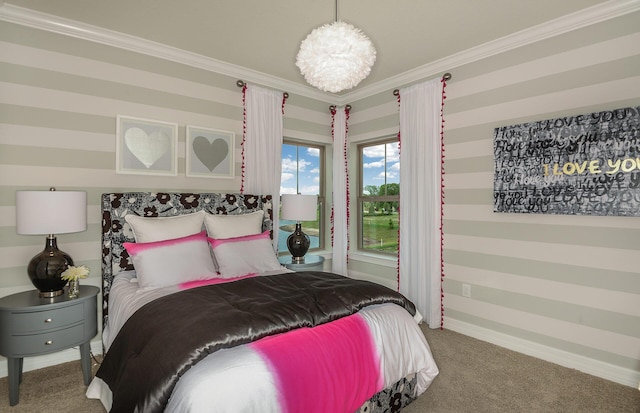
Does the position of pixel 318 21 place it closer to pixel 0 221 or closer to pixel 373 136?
pixel 373 136

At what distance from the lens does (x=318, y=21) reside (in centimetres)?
263

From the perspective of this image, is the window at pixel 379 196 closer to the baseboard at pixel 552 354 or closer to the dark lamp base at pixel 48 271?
the baseboard at pixel 552 354

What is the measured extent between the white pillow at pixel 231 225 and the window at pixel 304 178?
942 millimetres

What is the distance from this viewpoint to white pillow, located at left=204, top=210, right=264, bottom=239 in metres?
2.94

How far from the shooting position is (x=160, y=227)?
268 centimetres

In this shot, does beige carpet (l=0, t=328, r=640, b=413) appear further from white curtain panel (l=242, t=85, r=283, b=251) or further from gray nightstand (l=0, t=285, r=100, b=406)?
white curtain panel (l=242, t=85, r=283, b=251)

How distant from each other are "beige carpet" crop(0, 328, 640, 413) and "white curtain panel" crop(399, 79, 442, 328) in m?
0.83

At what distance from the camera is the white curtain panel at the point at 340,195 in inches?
172

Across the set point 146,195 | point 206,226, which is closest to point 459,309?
point 206,226

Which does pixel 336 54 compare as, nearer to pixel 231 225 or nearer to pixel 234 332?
pixel 234 332

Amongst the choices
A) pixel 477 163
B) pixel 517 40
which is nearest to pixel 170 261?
pixel 477 163

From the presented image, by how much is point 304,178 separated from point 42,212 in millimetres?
2862

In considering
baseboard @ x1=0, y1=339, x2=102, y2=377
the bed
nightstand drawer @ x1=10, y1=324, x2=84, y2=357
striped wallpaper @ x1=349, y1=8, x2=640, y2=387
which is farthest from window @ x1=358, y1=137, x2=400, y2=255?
nightstand drawer @ x1=10, y1=324, x2=84, y2=357

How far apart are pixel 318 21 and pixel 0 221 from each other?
2919 millimetres
